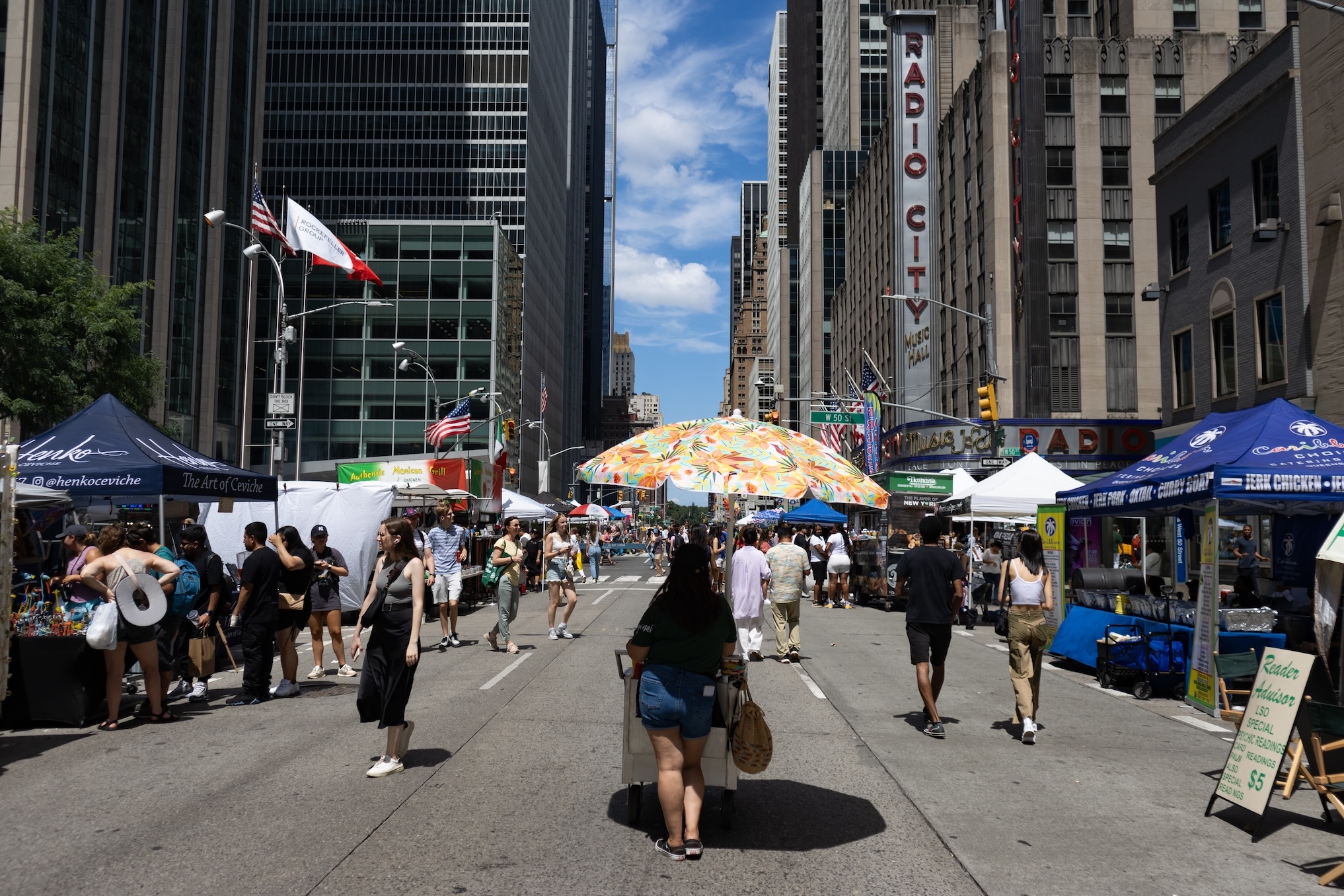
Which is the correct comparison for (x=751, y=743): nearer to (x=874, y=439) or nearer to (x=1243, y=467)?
(x=1243, y=467)

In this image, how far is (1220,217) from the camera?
22297mm

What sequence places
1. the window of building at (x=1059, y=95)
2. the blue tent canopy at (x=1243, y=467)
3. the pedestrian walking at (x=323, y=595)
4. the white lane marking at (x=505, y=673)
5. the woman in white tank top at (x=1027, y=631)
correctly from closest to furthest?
the woman in white tank top at (x=1027, y=631) < the blue tent canopy at (x=1243, y=467) < the white lane marking at (x=505, y=673) < the pedestrian walking at (x=323, y=595) < the window of building at (x=1059, y=95)

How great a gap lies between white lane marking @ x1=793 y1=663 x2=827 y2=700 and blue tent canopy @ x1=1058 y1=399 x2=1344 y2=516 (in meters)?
4.65

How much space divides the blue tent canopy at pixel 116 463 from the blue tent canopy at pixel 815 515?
1996 cm

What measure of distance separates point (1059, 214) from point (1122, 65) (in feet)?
22.0

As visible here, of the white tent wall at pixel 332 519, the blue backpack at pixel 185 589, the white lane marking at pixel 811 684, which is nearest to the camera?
the blue backpack at pixel 185 589

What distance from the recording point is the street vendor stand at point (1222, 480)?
1038cm

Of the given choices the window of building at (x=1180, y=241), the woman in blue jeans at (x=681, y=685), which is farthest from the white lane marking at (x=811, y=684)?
the window of building at (x=1180, y=241)

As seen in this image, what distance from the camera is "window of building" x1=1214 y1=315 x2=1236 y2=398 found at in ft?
71.1

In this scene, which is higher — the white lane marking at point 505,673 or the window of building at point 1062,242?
the window of building at point 1062,242

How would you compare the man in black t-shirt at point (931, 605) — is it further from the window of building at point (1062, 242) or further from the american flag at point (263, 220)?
the window of building at point (1062, 242)

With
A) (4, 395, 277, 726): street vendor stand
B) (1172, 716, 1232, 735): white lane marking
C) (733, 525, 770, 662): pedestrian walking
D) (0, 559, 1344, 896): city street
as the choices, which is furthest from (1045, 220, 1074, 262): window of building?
(4, 395, 277, 726): street vendor stand

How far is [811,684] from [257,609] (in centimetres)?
662

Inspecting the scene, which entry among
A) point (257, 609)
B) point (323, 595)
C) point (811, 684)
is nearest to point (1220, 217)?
point (811, 684)
